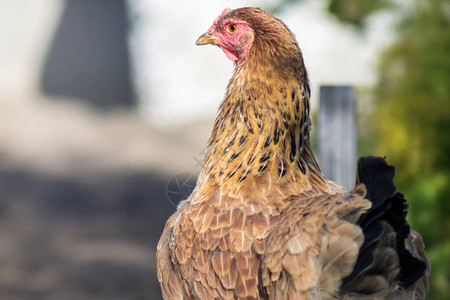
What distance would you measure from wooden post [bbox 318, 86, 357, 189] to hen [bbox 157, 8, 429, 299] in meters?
0.33

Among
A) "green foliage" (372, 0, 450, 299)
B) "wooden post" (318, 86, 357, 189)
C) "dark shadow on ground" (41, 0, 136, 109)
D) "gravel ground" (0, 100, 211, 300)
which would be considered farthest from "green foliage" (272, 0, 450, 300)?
"dark shadow on ground" (41, 0, 136, 109)

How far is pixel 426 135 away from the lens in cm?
393

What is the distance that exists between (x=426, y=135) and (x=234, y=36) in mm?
2024

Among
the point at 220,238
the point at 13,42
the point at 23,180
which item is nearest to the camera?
the point at 220,238

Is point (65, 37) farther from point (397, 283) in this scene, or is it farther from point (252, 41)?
point (397, 283)

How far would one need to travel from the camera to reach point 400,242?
1.72 metres

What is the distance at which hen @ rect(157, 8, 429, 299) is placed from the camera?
5.58 ft

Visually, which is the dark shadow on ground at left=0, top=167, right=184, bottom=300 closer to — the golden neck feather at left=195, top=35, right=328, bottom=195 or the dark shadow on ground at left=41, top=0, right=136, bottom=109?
the dark shadow on ground at left=41, top=0, right=136, bottom=109

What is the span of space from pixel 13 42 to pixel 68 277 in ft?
19.0

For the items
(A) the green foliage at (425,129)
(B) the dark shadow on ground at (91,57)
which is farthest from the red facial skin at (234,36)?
(B) the dark shadow on ground at (91,57)

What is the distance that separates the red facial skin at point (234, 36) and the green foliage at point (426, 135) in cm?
187

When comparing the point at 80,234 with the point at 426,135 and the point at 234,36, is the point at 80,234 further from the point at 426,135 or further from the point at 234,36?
the point at 234,36

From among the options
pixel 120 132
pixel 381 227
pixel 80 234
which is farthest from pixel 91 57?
pixel 381 227

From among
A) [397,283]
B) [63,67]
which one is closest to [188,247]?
[397,283]
